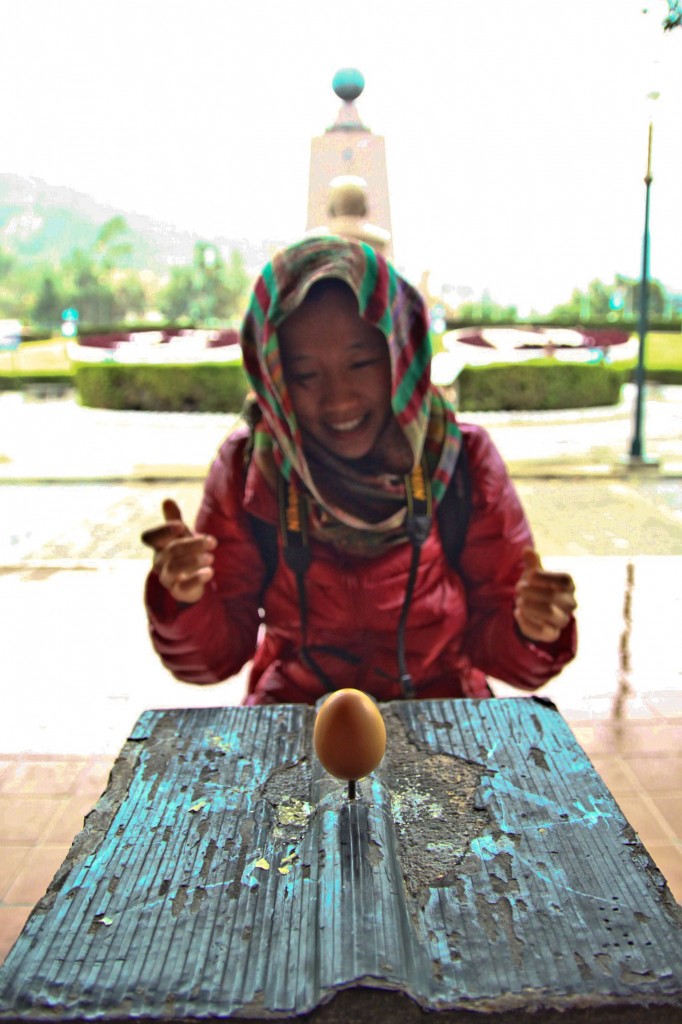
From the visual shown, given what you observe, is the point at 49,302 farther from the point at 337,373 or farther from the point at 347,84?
the point at 337,373

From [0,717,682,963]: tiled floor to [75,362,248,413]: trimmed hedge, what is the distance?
8.96 m

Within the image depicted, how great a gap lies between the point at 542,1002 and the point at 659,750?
7.76ft

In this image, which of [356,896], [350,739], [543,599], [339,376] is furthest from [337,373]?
[356,896]

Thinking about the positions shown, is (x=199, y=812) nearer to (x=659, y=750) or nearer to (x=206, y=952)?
(x=206, y=952)

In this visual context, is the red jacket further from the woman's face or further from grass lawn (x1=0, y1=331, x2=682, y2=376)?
grass lawn (x1=0, y1=331, x2=682, y2=376)

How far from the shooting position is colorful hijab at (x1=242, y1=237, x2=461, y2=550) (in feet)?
4.93

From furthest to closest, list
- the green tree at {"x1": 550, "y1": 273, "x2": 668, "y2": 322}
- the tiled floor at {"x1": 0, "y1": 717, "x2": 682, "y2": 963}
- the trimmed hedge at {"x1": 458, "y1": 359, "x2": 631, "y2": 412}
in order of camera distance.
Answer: the green tree at {"x1": 550, "y1": 273, "x2": 668, "y2": 322}, the trimmed hedge at {"x1": 458, "y1": 359, "x2": 631, "y2": 412}, the tiled floor at {"x1": 0, "y1": 717, "x2": 682, "y2": 963}

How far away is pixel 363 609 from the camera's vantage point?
1.72m

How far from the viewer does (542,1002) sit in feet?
2.56

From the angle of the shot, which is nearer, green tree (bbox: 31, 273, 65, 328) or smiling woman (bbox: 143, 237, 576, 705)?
smiling woman (bbox: 143, 237, 576, 705)

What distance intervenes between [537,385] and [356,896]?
460 inches

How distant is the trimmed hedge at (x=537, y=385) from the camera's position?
11.9m

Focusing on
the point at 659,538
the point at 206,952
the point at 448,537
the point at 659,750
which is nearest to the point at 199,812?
the point at 206,952

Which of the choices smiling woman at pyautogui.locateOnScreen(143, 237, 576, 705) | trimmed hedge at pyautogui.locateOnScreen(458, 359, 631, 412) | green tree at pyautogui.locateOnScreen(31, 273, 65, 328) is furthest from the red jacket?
green tree at pyautogui.locateOnScreen(31, 273, 65, 328)
